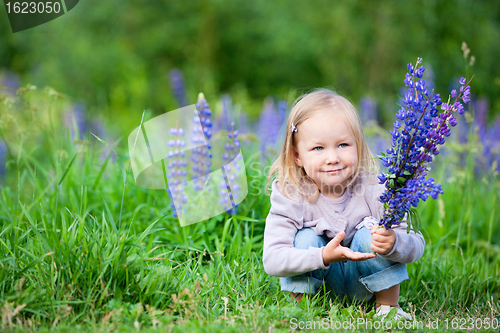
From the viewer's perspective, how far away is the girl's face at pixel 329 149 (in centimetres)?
212

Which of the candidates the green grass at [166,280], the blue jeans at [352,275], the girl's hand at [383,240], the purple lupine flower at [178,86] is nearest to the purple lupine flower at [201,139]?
the green grass at [166,280]

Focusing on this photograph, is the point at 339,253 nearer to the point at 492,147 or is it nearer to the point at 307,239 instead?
the point at 307,239

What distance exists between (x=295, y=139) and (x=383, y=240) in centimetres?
66

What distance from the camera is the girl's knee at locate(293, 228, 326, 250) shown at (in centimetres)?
211

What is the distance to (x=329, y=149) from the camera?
213cm

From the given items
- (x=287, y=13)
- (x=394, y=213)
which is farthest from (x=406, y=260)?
(x=287, y=13)

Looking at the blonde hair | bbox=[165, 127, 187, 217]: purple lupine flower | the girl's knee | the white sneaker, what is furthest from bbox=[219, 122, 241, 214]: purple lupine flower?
the white sneaker

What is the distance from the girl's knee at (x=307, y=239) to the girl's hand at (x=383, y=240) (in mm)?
272

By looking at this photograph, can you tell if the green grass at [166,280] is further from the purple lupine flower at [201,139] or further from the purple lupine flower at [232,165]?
the purple lupine flower at [201,139]

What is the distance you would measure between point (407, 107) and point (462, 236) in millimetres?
1983

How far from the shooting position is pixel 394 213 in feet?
6.01

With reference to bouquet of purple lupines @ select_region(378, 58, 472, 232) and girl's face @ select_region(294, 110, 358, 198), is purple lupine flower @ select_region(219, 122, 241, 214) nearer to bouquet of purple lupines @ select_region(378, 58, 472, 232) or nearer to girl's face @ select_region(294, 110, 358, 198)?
girl's face @ select_region(294, 110, 358, 198)

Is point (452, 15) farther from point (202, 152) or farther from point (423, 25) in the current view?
point (202, 152)

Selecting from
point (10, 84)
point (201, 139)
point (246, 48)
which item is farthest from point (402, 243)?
point (246, 48)
